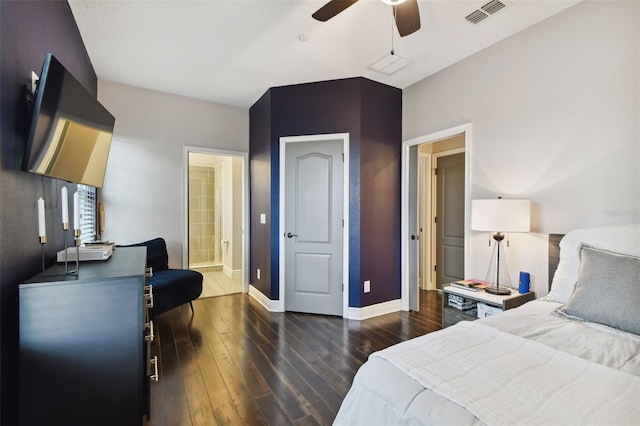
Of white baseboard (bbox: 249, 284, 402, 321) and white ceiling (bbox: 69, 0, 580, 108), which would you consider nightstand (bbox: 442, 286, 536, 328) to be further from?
white ceiling (bbox: 69, 0, 580, 108)

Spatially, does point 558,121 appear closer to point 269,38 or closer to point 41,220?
point 269,38

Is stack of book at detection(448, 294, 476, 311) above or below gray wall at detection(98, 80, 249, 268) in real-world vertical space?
below

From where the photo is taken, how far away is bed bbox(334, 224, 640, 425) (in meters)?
0.89

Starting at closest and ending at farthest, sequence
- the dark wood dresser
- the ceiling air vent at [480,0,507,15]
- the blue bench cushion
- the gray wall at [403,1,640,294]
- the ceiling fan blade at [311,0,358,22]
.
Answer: the dark wood dresser → the ceiling fan blade at [311,0,358,22] → the gray wall at [403,1,640,294] → the ceiling air vent at [480,0,507,15] → the blue bench cushion

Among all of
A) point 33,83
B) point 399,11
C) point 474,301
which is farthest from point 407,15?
point 474,301

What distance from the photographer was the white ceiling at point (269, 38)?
2268 mm

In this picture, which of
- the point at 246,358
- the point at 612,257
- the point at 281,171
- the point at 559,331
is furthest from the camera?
the point at 281,171

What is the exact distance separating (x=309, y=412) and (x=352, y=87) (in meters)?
3.20

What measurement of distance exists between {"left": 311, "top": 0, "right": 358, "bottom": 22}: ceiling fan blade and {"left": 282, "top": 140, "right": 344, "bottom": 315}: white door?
167cm

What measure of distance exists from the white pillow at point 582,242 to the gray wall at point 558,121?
0.38 feet

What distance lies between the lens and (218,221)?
20.5 ft

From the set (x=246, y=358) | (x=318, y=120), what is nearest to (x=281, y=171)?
(x=318, y=120)

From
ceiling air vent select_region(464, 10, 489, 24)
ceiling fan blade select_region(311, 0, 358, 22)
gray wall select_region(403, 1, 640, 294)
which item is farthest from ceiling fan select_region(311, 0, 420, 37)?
gray wall select_region(403, 1, 640, 294)

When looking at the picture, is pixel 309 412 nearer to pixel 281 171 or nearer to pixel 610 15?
pixel 281 171
